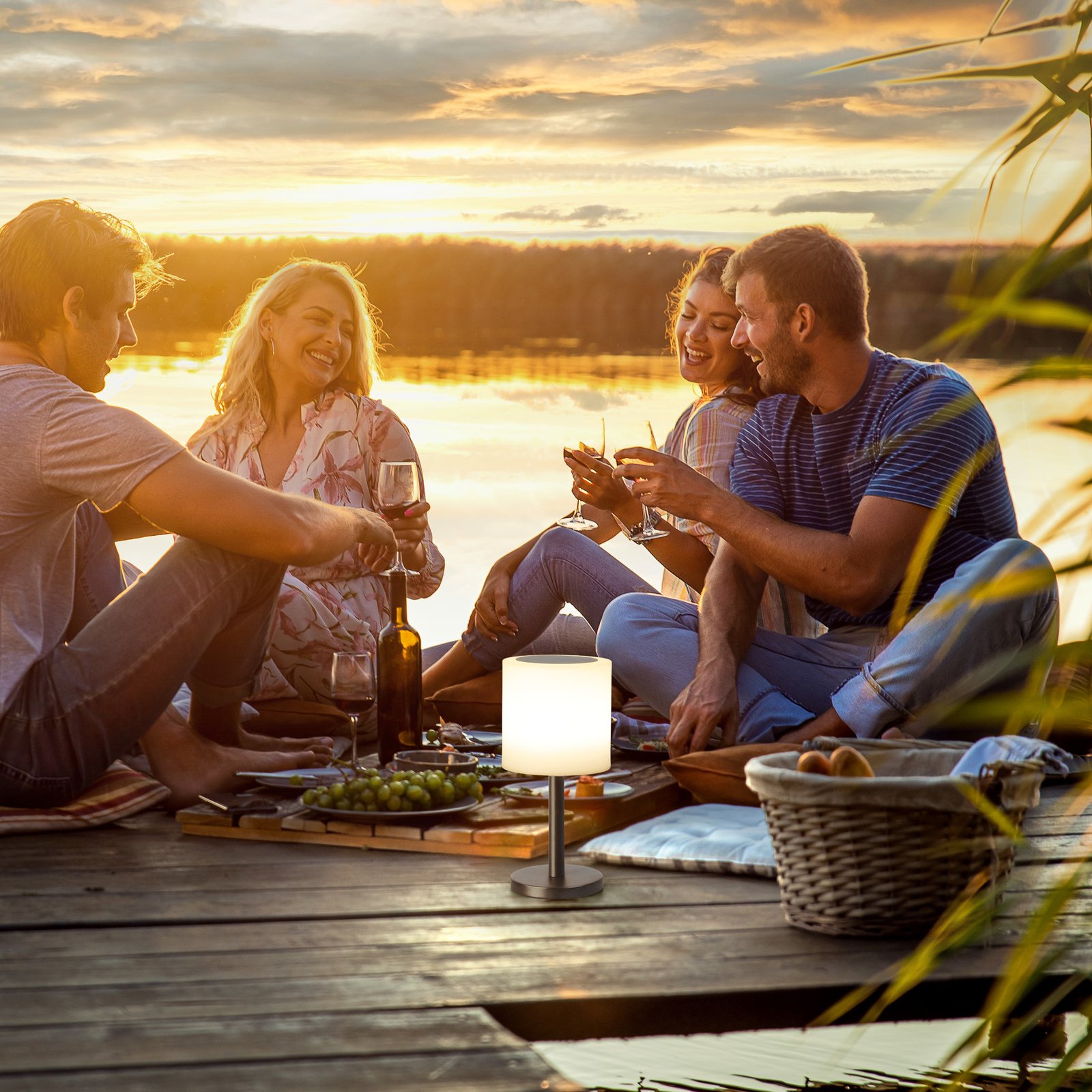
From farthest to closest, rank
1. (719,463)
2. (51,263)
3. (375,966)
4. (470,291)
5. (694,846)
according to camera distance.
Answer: (470,291) → (719,463) → (51,263) → (694,846) → (375,966)

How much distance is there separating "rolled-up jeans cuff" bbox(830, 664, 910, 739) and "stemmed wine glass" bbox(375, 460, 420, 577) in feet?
3.10

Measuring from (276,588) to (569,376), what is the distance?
17.5 feet

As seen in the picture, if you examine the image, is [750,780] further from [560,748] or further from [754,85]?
[754,85]

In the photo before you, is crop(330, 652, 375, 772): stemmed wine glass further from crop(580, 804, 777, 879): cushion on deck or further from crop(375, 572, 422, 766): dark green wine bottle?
crop(580, 804, 777, 879): cushion on deck

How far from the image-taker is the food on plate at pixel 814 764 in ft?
6.30

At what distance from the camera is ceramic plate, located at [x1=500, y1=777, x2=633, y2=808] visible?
2504mm

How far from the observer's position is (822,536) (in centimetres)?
285

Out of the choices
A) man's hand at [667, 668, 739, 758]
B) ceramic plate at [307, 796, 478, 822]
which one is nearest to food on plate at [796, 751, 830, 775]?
ceramic plate at [307, 796, 478, 822]

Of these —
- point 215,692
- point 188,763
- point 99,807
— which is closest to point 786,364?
point 215,692

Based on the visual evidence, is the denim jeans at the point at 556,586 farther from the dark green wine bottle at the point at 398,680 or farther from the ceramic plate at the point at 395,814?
the ceramic plate at the point at 395,814

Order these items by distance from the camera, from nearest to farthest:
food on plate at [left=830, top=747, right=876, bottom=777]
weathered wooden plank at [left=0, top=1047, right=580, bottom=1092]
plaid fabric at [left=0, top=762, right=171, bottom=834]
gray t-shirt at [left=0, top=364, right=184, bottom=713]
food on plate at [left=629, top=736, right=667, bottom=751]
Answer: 1. weathered wooden plank at [left=0, top=1047, right=580, bottom=1092]
2. food on plate at [left=830, top=747, right=876, bottom=777]
3. gray t-shirt at [left=0, top=364, right=184, bottom=713]
4. plaid fabric at [left=0, top=762, right=171, bottom=834]
5. food on plate at [left=629, top=736, right=667, bottom=751]

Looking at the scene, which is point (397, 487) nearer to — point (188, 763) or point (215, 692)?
point (215, 692)

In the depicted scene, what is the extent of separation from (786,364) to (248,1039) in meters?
2.02

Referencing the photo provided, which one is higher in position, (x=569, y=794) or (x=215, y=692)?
(x=215, y=692)
